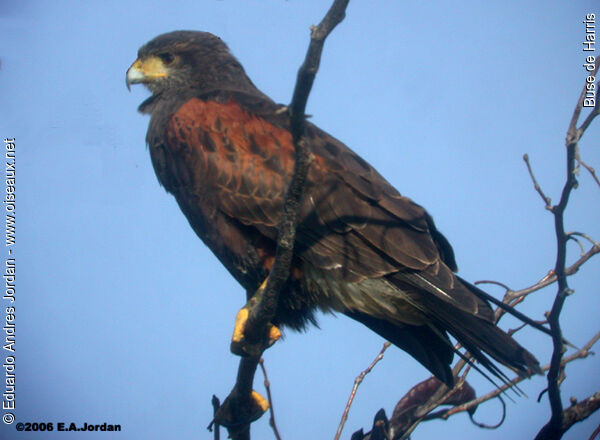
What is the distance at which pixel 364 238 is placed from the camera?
385 cm

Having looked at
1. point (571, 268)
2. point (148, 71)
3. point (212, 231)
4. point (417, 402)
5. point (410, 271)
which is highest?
point (148, 71)

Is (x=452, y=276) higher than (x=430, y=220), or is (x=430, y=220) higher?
(x=430, y=220)

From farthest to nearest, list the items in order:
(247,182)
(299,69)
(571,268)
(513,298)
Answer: (247,182), (513,298), (571,268), (299,69)

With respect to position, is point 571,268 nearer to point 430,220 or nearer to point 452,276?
point 452,276

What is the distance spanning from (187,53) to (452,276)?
2.69 metres

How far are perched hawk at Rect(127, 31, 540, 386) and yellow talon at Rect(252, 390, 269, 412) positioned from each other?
53cm

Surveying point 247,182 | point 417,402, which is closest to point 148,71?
point 247,182

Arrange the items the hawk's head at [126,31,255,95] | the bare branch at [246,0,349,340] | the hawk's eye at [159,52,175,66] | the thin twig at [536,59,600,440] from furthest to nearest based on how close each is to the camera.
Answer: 1. the hawk's eye at [159,52,175,66]
2. the hawk's head at [126,31,255,95]
3. the thin twig at [536,59,600,440]
4. the bare branch at [246,0,349,340]

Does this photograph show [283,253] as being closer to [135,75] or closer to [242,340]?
[242,340]

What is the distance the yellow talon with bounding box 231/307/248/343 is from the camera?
3.67 m

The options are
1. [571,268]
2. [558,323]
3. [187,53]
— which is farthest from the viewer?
[187,53]

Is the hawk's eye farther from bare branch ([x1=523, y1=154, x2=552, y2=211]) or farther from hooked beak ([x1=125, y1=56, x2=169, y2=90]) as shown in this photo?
bare branch ([x1=523, y1=154, x2=552, y2=211])

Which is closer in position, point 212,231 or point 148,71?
point 212,231

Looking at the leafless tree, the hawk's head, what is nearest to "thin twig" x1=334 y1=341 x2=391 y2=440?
the leafless tree
